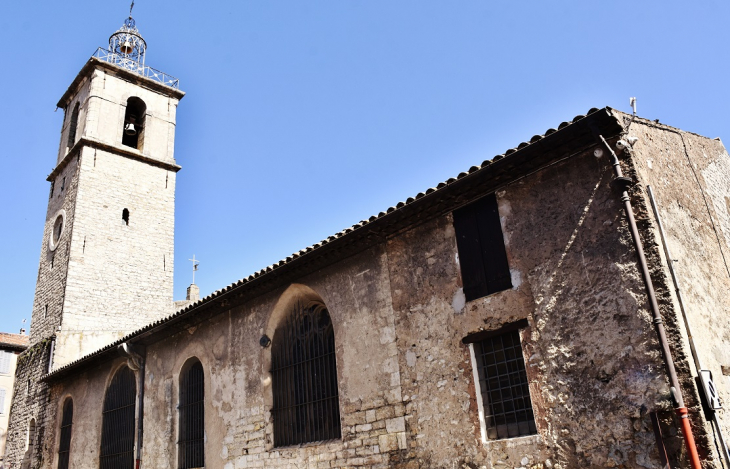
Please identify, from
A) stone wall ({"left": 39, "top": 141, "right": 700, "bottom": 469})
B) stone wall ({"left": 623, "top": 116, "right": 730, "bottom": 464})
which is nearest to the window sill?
stone wall ({"left": 39, "top": 141, "right": 700, "bottom": 469})

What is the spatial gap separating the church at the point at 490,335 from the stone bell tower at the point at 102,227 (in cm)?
555

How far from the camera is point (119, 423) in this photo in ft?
49.4

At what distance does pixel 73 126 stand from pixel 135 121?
2.42 meters

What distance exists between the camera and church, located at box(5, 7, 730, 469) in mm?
6699

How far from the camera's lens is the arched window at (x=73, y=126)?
2372 cm

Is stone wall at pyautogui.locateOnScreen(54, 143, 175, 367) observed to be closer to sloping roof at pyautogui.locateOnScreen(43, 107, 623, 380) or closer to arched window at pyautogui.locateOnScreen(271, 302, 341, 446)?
sloping roof at pyautogui.locateOnScreen(43, 107, 623, 380)

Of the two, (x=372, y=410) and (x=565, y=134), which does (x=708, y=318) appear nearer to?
(x=565, y=134)

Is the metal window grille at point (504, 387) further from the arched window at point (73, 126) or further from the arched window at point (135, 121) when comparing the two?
the arched window at point (73, 126)

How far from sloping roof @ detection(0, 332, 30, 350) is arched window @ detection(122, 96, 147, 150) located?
12745 millimetres

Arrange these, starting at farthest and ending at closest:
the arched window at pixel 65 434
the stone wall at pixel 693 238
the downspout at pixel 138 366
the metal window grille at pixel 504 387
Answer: the arched window at pixel 65 434, the downspout at pixel 138 366, the metal window grille at pixel 504 387, the stone wall at pixel 693 238

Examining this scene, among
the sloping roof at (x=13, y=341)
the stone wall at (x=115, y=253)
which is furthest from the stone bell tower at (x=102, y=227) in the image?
the sloping roof at (x=13, y=341)

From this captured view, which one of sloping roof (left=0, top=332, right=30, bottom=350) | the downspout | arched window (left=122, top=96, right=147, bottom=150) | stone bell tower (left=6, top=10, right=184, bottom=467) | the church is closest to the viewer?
the church

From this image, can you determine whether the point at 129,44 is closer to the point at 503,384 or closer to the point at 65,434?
the point at 65,434

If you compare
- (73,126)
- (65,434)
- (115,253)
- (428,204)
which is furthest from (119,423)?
(73,126)
